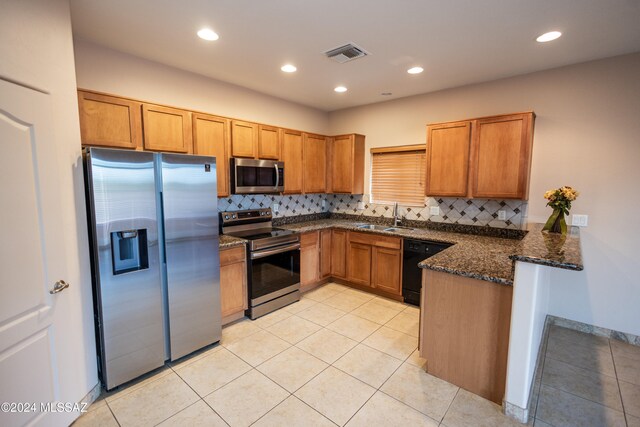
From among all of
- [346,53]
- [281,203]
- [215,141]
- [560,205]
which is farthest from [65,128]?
[560,205]

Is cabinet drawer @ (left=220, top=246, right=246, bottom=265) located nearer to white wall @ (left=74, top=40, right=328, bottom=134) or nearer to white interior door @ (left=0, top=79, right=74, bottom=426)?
white interior door @ (left=0, top=79, right=74, bottom=426)

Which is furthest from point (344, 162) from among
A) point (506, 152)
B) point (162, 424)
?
point (162, 424)

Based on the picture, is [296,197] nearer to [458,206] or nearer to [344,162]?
[344,162]

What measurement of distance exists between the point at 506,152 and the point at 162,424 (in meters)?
3.85

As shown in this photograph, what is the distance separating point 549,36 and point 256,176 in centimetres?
309

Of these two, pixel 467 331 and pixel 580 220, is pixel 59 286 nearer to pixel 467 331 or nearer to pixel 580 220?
pixel 467 331

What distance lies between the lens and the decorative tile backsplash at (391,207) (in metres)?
3.42

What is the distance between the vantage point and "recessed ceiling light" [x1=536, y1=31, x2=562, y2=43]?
230cm

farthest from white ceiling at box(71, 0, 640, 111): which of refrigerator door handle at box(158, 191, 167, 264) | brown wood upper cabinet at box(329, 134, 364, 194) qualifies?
refrigerator door handle at box(158, 191, 167, 264)

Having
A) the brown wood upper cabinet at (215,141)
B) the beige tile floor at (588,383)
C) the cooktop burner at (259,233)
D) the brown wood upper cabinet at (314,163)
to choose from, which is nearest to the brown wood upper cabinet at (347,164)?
the brown wood upper cabinet at (314,163)

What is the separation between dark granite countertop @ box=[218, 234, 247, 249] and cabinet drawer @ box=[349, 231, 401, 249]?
5.39ft

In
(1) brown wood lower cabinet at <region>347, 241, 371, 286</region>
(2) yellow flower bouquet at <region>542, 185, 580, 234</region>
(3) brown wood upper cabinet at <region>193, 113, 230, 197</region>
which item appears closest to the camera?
(2) yellow flower bouquet at <region>542, 185, 580, 234</region>

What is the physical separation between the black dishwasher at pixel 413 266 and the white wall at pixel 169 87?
2.55 m

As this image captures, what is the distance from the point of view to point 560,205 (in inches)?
101
